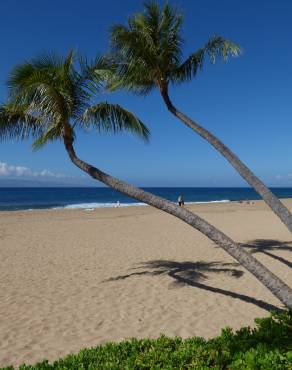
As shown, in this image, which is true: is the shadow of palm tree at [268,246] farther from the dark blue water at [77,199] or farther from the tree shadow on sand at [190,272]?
the dark blue water at [77,199]

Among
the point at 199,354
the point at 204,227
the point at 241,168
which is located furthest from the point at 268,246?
the point at 199,354

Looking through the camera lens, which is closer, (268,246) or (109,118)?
(109,118)

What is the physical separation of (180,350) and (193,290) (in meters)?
4.43

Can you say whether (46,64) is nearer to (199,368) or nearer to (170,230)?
(199,368)

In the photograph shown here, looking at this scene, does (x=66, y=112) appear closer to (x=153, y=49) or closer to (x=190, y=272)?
(x=153, y=49)

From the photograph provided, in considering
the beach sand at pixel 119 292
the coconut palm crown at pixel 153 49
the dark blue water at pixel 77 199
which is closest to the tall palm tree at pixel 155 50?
the coconut palm crown at pixel 153 49

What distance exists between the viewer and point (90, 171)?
6289 mm

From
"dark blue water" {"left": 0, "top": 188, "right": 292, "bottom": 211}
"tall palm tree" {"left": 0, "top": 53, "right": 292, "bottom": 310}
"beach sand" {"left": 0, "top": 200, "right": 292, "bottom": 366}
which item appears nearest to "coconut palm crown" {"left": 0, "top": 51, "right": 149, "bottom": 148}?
"tall palm tree" {"left": 0, "top": 53, "right": 292, "bottom": 310}

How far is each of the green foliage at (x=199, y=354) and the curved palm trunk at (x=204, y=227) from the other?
54 cm

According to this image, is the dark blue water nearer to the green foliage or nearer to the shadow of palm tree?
the shadow of palm tree

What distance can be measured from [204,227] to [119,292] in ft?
13.6

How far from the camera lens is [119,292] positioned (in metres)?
8.83

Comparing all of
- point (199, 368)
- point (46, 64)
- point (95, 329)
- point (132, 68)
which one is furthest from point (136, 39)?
point (199, 368)

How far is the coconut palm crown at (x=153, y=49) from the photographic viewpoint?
752cm
